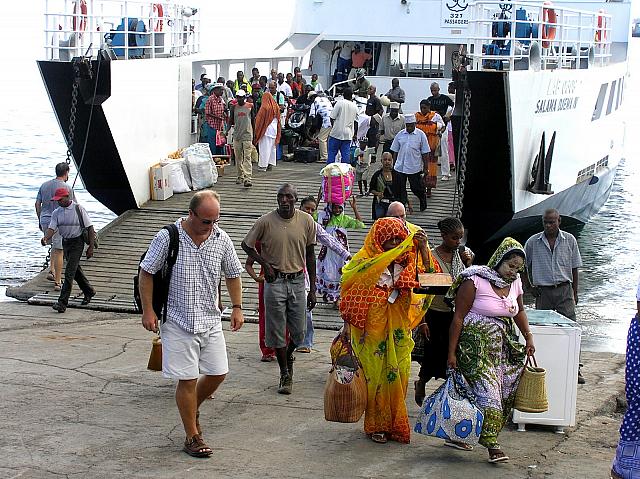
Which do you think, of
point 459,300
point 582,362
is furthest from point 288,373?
point 582,362

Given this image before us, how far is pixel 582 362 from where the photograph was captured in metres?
10.4

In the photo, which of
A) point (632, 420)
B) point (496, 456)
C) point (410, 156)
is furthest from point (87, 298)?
point (632, 420)

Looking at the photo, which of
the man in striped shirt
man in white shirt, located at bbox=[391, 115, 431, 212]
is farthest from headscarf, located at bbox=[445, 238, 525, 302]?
man in white shirt, located at bbox=[391, 115, 431, 212]

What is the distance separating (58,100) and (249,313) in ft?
14.9

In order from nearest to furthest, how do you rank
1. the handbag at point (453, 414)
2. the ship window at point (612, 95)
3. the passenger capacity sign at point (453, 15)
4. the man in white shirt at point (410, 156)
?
the handbag at point (453, 414) < the man in white shirt at point (410, 156) < the ship window at point (612, 95) < the passenger capacity sign at point (453, 15)

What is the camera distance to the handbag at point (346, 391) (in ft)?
21.6

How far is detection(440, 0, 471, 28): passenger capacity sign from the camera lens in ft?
83.6

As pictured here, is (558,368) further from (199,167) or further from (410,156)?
(199,167)

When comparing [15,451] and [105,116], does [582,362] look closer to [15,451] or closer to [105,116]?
[15,451]

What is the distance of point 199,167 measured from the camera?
16.2 metres

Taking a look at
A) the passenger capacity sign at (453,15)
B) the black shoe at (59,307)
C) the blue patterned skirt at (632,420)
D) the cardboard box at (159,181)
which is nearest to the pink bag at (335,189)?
the black shoe at (59,307)

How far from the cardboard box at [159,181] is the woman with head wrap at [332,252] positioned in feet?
15.0

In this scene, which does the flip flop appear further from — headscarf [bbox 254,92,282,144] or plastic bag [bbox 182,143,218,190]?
headscarf [bbox 254,92,282,144]

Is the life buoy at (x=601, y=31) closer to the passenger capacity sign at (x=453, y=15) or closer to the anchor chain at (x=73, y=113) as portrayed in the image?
the passenger capacity sign at (x=453, y=15)
